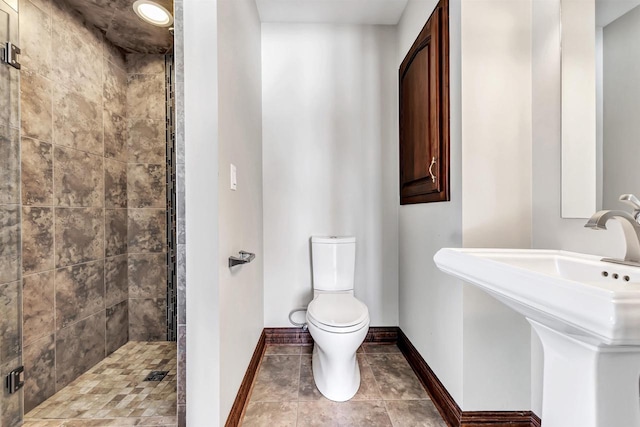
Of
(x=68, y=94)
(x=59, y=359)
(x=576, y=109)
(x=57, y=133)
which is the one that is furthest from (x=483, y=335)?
(x=68, y=94)

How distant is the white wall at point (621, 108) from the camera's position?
893 millimetres

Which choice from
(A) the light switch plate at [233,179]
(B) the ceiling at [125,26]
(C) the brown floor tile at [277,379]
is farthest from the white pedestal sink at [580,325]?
(B) the ceiling at [125,26]

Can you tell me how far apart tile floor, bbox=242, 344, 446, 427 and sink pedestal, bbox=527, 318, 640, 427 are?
0.80 metres

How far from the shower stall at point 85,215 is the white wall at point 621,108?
81.7 inches

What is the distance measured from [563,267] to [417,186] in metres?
0.89

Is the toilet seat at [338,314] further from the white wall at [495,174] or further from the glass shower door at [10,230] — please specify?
the glass shower door at [10,230]

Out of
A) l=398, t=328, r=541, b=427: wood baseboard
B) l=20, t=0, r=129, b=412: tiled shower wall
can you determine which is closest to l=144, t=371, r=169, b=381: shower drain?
l=20, t=0, r=129, b=412: tiled shower wall

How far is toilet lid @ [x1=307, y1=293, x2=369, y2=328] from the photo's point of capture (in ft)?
4.75

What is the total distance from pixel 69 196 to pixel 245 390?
1.49 meters

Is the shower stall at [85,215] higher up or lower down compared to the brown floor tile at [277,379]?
higher up

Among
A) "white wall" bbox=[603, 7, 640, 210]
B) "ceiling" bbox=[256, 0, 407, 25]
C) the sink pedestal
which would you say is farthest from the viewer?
"ceiling" bbox=[256, 0, 407, 25]

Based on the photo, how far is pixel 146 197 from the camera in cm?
208

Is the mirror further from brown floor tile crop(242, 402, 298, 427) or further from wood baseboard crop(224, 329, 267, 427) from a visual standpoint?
wood baseboard crop(224, 329, 267, 427)

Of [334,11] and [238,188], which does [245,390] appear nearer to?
[238,188]
